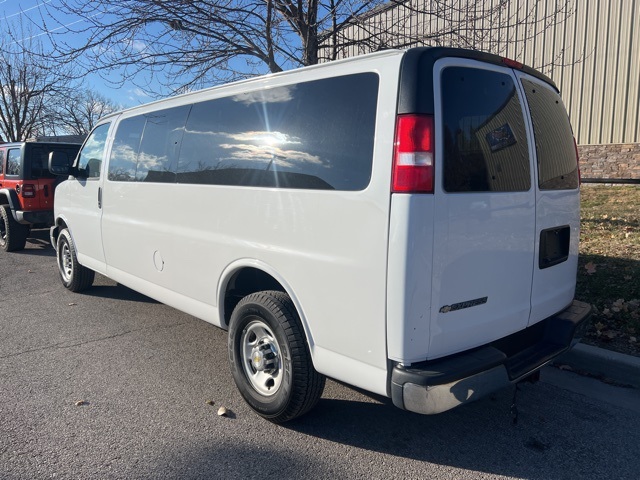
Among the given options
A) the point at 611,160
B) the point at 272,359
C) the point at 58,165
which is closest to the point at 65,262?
the point at 58,165

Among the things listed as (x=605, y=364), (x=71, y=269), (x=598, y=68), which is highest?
(x=598, y=68)

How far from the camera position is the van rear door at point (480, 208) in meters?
2.62

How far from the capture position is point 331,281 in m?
2.87

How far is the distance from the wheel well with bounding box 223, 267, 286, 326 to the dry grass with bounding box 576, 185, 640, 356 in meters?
2.86

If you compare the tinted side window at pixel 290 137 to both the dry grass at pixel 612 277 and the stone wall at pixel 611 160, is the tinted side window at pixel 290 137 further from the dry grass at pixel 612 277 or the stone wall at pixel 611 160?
the stone wall at pixel 611 160

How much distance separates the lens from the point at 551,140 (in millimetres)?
3369

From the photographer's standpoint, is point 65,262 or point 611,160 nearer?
point 65,262

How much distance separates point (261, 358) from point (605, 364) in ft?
8.85

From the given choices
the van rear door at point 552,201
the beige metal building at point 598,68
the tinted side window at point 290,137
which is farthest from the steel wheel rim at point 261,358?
the beige metal building at point 598,68

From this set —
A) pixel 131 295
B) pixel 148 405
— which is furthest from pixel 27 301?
pixel 148 405

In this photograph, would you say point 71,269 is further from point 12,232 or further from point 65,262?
point 12,232

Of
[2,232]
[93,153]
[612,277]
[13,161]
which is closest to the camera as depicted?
[612,277]

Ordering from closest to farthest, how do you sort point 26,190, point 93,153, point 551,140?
point 551,140 < point 93,153 < point 26,190

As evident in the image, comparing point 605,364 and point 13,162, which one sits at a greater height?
point 13,162
